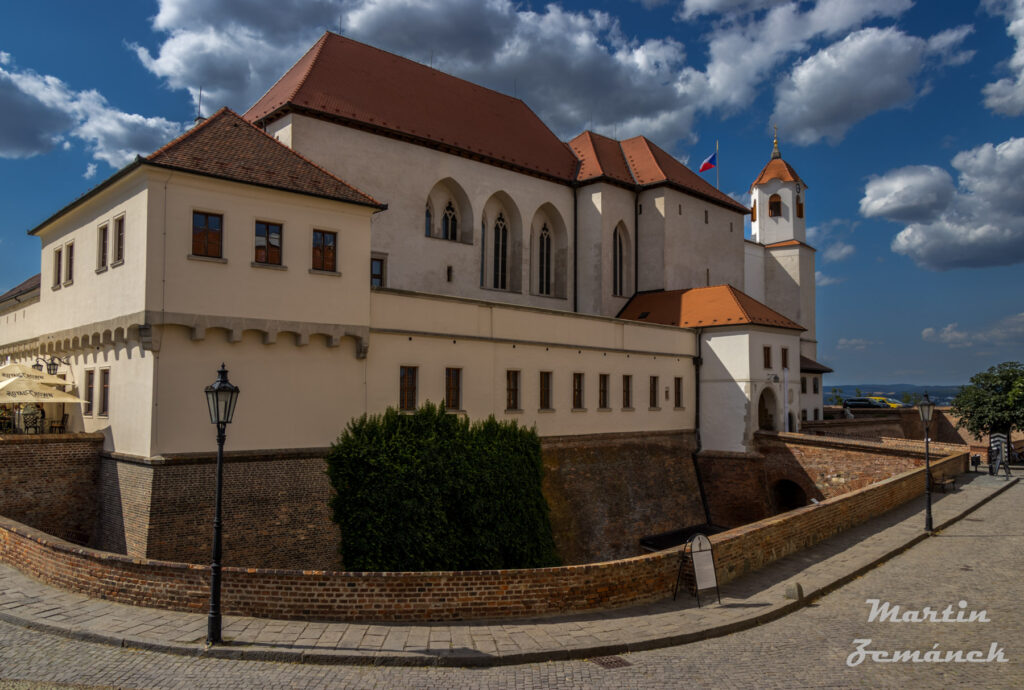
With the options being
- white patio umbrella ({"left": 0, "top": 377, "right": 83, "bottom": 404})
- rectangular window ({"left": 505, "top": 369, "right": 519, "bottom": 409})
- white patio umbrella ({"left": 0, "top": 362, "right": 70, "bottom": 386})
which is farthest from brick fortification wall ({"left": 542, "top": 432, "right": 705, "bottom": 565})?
white patio umbrella ({"left": 0, "top": 362, "right": 70, "bottom": 386})

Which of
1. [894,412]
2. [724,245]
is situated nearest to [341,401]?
[724,245]

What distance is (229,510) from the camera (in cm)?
1722

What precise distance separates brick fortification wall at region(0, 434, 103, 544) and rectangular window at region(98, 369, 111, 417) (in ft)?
2.31

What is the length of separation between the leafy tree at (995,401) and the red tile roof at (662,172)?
1621 centimetres

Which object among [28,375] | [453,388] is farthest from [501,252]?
[28,375]

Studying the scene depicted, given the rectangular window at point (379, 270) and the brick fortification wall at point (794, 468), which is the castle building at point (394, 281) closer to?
the rectangular window at point (379, 270)

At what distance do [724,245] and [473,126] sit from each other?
55.5 feet

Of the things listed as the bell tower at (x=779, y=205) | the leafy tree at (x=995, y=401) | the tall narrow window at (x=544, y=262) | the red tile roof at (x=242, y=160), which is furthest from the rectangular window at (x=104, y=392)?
the bell tower at (x=779, y=205)

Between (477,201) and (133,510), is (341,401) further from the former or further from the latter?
(477,201)

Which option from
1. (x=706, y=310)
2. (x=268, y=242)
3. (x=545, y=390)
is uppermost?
(x=706, y=310)

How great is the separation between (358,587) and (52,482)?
1154cm

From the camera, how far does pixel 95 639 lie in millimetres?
10000

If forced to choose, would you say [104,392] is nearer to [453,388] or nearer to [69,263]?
[69,263]

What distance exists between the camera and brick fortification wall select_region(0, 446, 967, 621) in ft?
35.6
